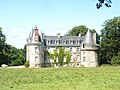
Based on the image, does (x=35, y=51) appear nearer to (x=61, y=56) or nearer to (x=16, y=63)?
(x=61, y=56)

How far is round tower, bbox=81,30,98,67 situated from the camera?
2778 inches

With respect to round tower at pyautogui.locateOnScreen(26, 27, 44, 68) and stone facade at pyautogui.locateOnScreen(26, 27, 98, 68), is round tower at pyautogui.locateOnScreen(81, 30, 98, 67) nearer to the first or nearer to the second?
stone facade at pyautogui.locateOnScreen(26, 27, 98, 68)

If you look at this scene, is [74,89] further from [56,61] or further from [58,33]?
[58,33]

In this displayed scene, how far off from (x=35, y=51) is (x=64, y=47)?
8965 millimetres

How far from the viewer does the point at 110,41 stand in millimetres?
73000

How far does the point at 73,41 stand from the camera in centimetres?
7769

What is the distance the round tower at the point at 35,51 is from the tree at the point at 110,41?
13384 mm

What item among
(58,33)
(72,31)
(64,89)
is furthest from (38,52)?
(64,89)

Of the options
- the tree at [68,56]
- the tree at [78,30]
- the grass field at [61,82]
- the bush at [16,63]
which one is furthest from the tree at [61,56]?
the grass field at [61,82]

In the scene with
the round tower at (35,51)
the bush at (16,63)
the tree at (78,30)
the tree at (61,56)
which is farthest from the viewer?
the tree at (78,30)

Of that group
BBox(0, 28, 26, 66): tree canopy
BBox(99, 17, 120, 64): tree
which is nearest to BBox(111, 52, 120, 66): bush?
BBox(99, 17, 120, 64): tree

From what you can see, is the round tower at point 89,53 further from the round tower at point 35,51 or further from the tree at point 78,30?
the tree at point 78,30

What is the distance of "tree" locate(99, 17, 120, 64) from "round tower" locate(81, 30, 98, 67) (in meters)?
3.18

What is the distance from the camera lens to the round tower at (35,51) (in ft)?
227
